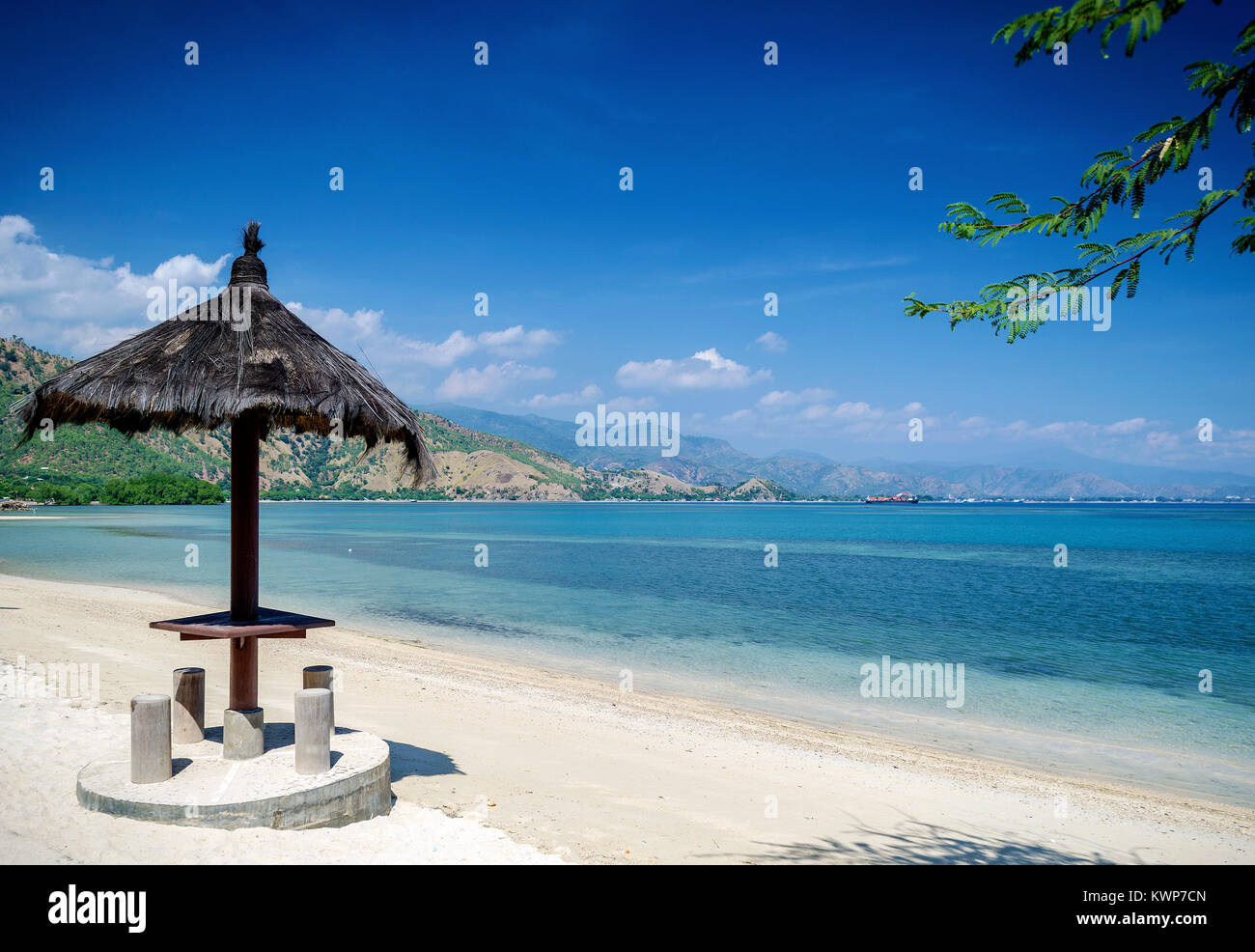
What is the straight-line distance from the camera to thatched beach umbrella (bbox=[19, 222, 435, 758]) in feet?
17.0

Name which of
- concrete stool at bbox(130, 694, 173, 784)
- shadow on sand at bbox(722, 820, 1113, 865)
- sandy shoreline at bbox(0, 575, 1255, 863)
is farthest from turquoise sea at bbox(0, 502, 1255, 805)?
concrete stool at bbox(130, 694, 173, 784)

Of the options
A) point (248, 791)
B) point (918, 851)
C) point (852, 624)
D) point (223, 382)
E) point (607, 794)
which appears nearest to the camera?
point (248, 791)

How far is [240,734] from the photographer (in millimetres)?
5355

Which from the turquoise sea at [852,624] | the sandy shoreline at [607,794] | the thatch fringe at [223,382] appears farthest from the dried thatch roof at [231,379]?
the turquoise sea at [852,624]

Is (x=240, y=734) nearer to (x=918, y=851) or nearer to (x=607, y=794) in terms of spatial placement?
(x=607, y=794)

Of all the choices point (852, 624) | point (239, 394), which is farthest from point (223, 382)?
point (852, 624)

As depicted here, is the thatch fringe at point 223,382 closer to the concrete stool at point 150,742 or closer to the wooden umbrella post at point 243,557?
the wooden umbrella post at point 243,557

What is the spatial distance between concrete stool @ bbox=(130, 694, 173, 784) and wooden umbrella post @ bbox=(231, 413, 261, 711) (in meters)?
0.71

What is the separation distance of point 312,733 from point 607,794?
9.43 ft

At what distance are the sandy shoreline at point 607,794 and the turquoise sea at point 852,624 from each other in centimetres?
180

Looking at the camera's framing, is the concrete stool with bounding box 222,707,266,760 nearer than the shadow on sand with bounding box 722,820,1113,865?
Yes

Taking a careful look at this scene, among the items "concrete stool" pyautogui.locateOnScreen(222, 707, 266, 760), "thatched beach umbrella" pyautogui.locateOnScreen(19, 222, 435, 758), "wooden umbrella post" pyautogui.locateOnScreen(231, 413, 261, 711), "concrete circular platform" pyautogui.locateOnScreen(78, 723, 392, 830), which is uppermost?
"thatched beach umbrella" pyautogui.locateOnScreen(19, 222, 435, 758)

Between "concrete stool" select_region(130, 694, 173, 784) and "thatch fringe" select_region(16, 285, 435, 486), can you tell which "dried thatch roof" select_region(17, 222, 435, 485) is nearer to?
"thatch fringe" select_region(16, 285, 435, 486)

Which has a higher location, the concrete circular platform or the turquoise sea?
the concrete circular platform
